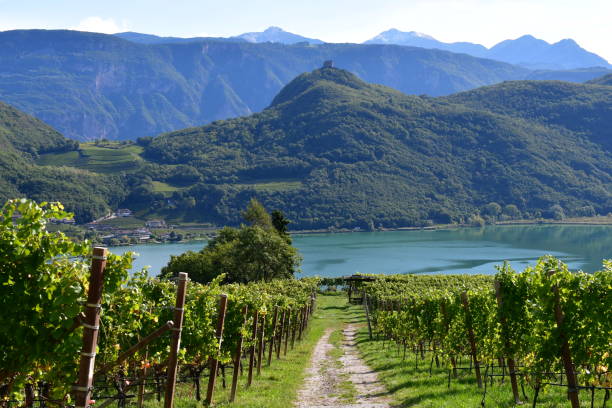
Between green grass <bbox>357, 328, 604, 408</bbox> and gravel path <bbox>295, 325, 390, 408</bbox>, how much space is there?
1.20 feet

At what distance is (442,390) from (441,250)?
423 feet

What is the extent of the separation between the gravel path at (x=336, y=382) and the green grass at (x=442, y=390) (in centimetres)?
37

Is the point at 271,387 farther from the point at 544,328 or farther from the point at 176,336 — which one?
the point at 176,336

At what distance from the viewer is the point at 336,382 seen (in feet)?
52.0

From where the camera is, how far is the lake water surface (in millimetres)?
105688

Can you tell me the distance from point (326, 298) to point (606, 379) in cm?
5378

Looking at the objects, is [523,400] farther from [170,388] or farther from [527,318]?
[170,388]

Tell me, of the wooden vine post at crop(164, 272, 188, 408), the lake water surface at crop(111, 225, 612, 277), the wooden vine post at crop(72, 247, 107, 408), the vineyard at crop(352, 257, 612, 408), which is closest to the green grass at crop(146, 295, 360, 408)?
the vineyard at crop(352, 257, 612, 408)

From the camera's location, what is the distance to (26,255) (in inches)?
187

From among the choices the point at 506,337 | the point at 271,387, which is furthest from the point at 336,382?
the point at 506,337

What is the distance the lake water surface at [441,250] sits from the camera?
4161 inches

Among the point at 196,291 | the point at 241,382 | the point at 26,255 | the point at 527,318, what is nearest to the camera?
the point at 26,255

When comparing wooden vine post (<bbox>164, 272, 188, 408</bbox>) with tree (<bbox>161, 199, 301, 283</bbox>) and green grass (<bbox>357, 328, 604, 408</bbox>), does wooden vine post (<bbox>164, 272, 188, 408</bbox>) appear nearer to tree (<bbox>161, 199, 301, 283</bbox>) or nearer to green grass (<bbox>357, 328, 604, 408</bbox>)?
green grass (<bbox>357, 328, 604, 408</bbox>)

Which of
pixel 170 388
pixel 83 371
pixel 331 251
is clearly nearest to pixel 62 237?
pixel 83 371
